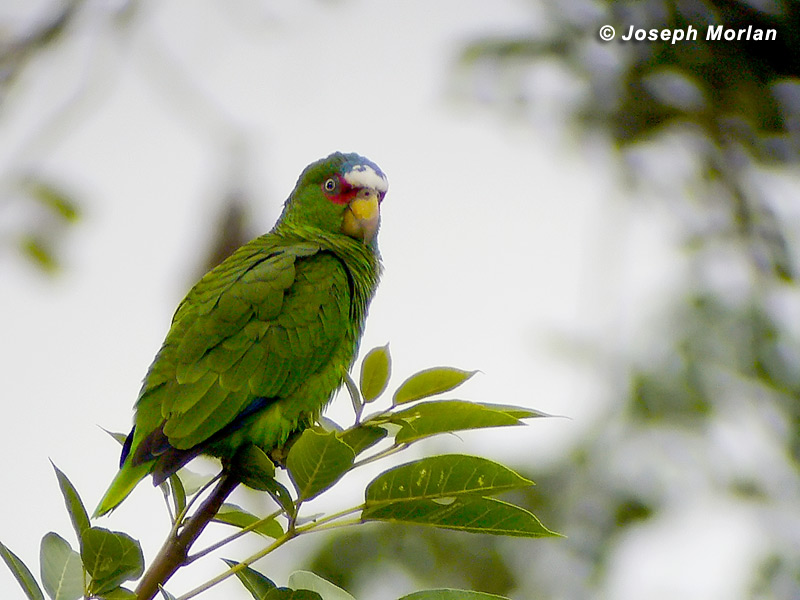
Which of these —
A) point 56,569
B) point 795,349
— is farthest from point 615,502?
point 56,569

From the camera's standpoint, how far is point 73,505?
1.25 meters

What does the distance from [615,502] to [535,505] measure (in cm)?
50

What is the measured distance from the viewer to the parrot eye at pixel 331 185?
2701 millimetres

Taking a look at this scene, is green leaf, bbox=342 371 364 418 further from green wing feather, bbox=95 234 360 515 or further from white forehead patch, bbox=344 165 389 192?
white forehead patch, bbox=344 165 389 192

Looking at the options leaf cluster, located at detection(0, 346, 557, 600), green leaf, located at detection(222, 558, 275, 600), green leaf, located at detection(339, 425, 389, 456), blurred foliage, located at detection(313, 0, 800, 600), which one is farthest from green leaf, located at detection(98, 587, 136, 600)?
blurred foliage, located at detection(313, 0, 800, 600)

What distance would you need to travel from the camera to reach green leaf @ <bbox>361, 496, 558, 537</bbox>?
4.02ft

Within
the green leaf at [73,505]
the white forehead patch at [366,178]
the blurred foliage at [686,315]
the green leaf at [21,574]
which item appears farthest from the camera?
the blurred foliage at [686,315]

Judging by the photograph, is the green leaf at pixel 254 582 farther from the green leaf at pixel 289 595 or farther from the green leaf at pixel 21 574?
the green leaf at pixel 21 574

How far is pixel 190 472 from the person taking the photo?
1.68 metres

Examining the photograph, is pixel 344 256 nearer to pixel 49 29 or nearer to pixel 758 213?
pixel 49 29

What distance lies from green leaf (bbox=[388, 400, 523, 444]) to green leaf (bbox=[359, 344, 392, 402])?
5.1 inches

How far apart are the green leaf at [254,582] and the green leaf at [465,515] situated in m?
0.17

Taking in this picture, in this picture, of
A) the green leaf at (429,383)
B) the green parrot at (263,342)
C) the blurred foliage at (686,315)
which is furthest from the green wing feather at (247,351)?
the blurred foliage at (686,315)

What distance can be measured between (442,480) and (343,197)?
1.58m
